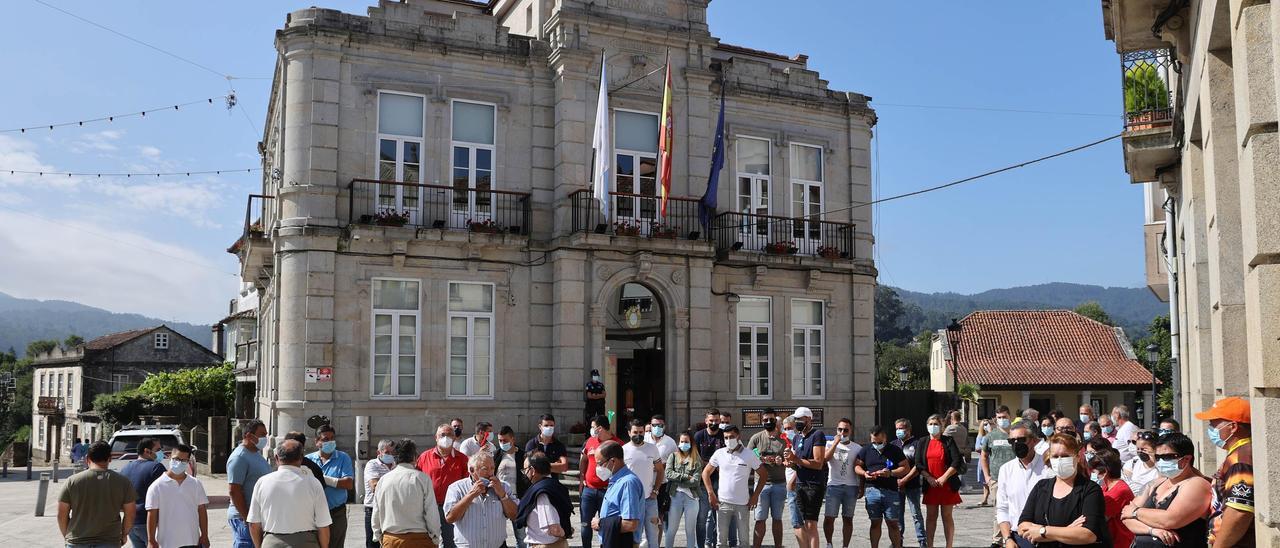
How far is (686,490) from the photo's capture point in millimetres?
13195

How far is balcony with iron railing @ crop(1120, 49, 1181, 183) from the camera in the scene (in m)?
13.5

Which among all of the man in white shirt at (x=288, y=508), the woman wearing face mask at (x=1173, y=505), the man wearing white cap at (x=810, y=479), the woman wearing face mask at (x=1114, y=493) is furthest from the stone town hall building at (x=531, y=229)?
the woman wearing face mask at (x=1173, y=505)

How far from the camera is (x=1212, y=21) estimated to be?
24.9ft

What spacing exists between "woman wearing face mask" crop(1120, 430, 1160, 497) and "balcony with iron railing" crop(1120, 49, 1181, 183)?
4.44m

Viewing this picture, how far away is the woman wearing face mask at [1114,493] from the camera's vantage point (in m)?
8.39

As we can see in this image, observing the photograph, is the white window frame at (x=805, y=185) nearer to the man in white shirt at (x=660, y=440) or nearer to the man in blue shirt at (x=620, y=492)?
the man in white shirt at (x=660, y=440)

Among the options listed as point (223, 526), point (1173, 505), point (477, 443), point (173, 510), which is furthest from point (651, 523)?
point (223, 526)

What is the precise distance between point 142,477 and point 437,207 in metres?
11.0

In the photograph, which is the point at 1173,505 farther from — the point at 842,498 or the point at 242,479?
the point at 242,479

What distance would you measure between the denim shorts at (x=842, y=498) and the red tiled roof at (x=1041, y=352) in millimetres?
34301

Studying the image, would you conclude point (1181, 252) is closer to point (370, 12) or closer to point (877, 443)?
point (877, 443)

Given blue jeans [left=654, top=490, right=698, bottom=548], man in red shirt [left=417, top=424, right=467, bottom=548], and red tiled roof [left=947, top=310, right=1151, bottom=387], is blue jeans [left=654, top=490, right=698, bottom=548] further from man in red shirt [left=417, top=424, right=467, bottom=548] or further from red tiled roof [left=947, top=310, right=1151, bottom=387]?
red tiled roof [left=947, top=310, right=1151, bottom=387]

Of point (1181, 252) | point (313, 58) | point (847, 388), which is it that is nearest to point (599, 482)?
point (1181, 252)

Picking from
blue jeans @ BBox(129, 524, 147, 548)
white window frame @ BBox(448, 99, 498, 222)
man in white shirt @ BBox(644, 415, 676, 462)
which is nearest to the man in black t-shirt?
man in white shirt @ BBox(644, 415, 676, 462)
